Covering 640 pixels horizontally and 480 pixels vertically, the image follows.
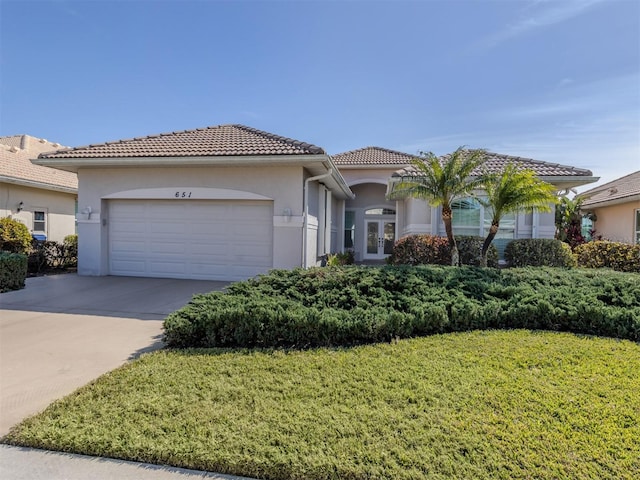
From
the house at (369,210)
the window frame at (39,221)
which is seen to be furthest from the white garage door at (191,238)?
the house at (369,210)

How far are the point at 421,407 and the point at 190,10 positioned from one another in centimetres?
1109

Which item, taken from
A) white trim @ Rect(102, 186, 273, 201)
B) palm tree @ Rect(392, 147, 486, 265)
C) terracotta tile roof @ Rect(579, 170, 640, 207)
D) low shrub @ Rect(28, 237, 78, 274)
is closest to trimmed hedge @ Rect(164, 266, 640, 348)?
palm tree @ Rect(392, 147, 486, 265)

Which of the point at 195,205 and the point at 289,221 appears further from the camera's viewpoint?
the point at 195,205

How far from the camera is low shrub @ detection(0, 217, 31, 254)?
41.2 ft

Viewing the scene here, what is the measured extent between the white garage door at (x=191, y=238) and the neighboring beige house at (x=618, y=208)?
58.3 ft

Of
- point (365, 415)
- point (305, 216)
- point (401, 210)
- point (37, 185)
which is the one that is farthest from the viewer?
point (401, 210)

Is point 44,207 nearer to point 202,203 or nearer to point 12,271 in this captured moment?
point 12,271

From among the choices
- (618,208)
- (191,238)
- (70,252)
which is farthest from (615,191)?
(70,252)

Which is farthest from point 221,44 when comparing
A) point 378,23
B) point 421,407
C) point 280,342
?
point 421,407

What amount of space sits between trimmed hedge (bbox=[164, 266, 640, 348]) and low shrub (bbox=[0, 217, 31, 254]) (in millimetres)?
11555

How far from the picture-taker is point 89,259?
1210cm

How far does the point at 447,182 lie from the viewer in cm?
1091

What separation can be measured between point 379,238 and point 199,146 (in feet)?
43.5

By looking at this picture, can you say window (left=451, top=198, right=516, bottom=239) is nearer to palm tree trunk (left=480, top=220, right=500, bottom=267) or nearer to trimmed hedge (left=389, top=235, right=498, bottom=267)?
trimmed hedge (left=389, top=235, right=498, bottom=267)
